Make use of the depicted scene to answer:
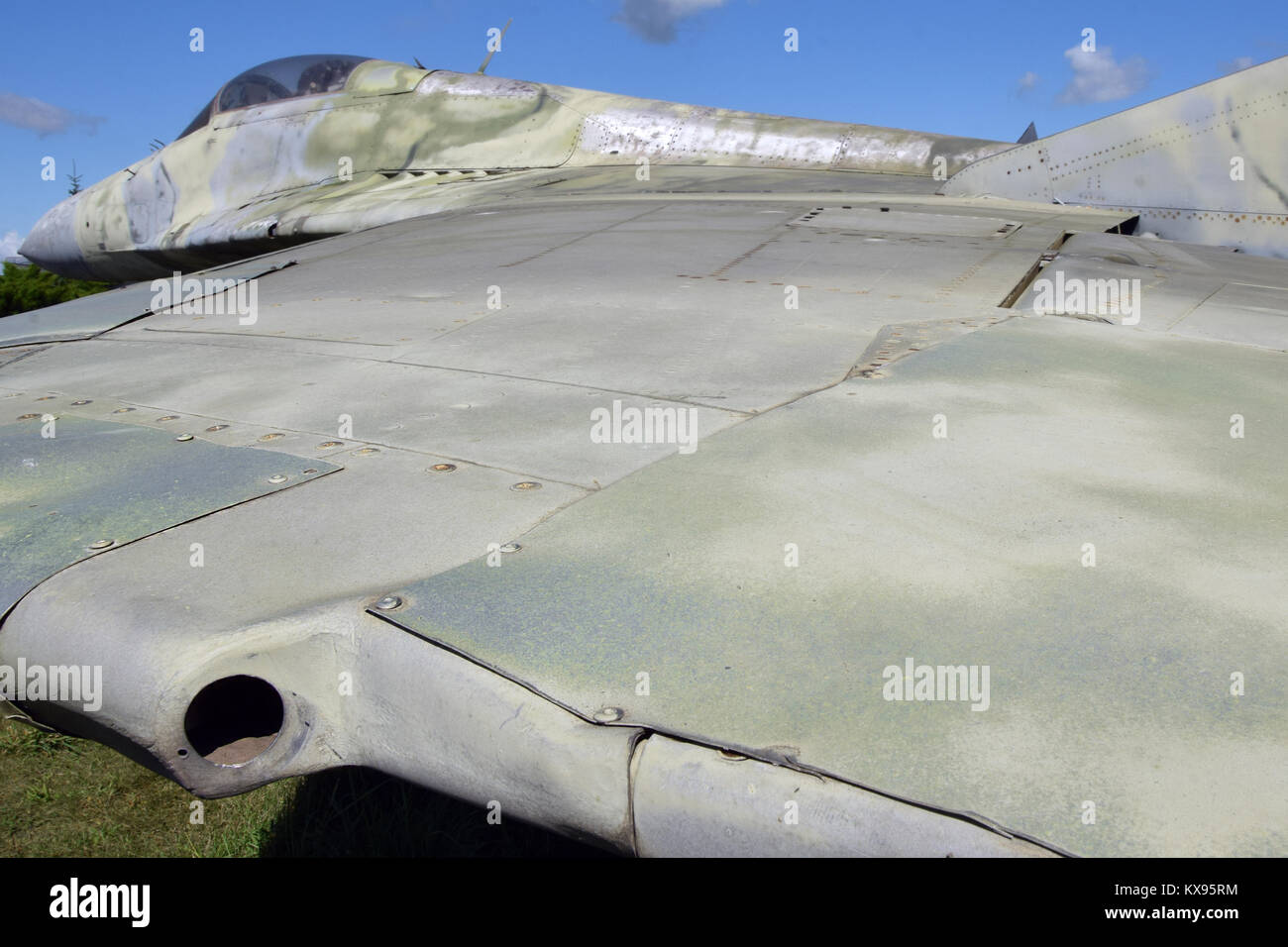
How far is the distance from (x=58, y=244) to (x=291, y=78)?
3484mm

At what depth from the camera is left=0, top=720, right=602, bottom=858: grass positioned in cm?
352

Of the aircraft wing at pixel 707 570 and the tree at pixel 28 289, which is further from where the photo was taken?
the tree at pixel 28 289

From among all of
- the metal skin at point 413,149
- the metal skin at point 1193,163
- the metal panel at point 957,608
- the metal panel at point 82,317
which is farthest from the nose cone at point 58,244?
the metal panel at point 957,608

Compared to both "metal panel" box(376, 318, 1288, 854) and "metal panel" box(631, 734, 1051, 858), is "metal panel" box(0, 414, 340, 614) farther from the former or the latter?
"metal panel" box(631, 734, 1051, 858)

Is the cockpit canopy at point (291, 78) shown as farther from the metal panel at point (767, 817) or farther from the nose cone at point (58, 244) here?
the metal panel at point (767, 817)

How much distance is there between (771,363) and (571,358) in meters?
0.69

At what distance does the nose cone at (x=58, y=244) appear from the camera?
11016mm

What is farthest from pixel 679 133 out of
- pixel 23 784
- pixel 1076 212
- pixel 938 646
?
pixel 938 646

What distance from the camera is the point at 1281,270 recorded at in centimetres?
513

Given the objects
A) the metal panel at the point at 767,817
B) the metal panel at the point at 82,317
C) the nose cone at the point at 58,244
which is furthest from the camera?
the nose cone at the point at 58,244

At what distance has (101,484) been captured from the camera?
2.48 metres

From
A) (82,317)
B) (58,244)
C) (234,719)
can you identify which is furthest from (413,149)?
(234,719)
